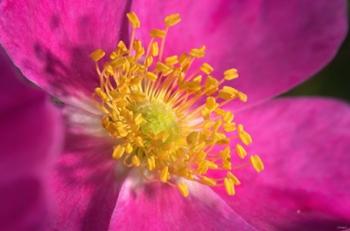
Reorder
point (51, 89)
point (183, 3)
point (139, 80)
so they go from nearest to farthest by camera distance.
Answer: point (51, 89) < point (139, 80) < point (183, 3)

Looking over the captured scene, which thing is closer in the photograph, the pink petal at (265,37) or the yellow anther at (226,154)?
the yellow anther at (226,154)

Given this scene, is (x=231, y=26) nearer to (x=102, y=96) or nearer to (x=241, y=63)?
(x=241, y=63)

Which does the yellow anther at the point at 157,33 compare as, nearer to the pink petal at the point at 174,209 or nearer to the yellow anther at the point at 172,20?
the yellow anther at the point at 172,20

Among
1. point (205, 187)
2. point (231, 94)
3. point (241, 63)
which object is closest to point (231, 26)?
point (241, 63)

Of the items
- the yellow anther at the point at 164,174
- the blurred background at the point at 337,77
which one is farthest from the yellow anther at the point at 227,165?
the blurred background at the point at 337,77

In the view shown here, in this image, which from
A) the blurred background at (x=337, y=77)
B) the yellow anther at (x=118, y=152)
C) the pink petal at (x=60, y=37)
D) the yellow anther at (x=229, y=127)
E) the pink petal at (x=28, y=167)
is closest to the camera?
the pink petal at (x=28, y=167)

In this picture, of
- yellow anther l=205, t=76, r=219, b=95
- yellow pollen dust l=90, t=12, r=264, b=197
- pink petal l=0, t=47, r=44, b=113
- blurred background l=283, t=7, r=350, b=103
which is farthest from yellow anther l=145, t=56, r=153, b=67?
blurred background l=283, t=7, r=350, b=103

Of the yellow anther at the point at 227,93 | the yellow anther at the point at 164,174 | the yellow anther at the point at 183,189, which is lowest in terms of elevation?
the yellow anther at the point at 183,189

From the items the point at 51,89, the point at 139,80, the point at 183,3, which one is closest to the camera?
the point at 51,89
